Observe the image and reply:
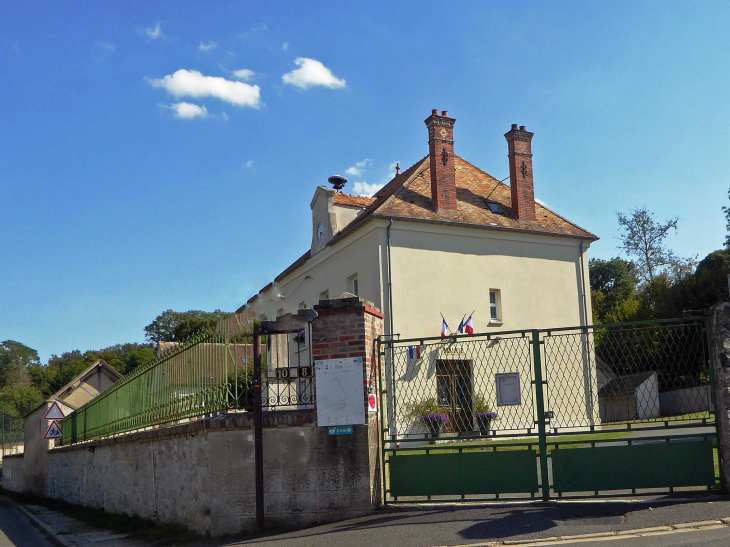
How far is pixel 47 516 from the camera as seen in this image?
17.4m

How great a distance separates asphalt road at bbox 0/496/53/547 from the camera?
1236 centimetres

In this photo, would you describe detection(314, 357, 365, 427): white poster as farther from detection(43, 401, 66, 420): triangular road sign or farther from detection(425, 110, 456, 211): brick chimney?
detection(43, 401, 66, 420): triangular road sign

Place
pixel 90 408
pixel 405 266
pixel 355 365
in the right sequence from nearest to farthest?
pixel 355 365
pixel 90 408
pixel 405 266

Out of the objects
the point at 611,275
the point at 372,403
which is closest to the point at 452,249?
the point at 372,403

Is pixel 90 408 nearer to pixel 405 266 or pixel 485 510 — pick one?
pixel 405 266

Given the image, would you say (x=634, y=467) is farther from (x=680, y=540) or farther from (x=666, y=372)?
(x=680, y=540)

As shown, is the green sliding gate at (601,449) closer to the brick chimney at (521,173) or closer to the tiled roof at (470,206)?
the tiled roof at (470,206)

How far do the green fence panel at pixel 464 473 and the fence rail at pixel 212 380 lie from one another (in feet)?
4.98

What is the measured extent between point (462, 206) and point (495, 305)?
368 cm

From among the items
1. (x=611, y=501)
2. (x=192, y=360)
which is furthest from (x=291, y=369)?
(x=611, y=501)

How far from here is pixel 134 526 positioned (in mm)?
11656

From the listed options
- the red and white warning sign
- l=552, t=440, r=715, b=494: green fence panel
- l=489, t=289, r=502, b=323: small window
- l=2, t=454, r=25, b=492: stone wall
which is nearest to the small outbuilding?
l=552, t=440, r=715, b=494: green fence panel

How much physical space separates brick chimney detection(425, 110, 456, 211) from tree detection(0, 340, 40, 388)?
8475 centimetres

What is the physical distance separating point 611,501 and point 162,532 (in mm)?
6314
